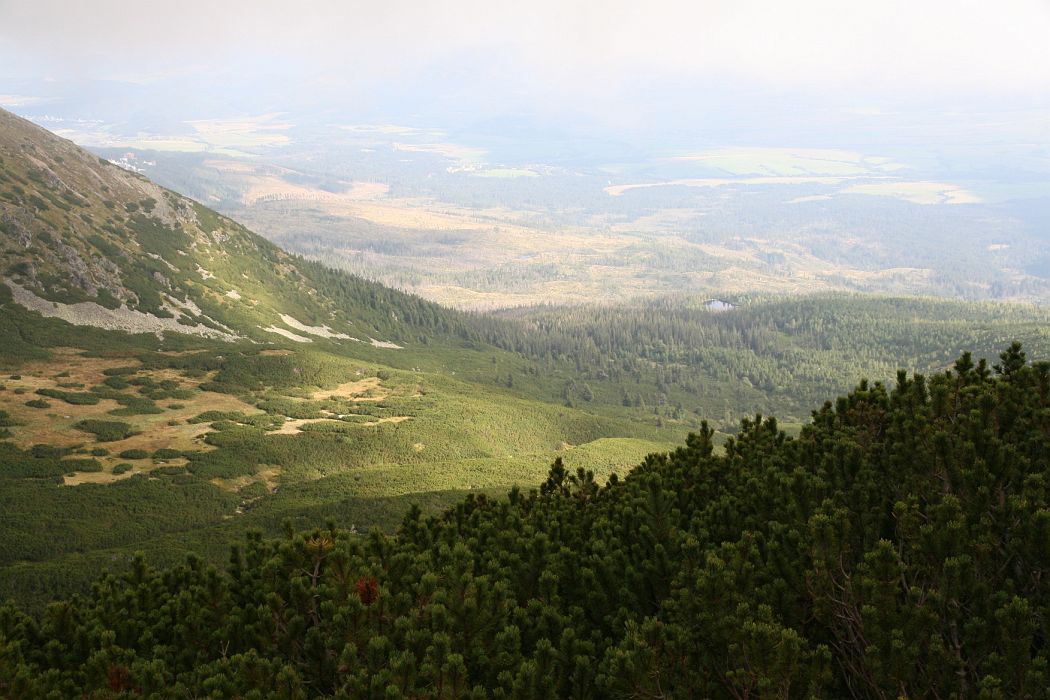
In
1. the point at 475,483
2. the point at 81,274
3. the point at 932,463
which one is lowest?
the point at 475,483

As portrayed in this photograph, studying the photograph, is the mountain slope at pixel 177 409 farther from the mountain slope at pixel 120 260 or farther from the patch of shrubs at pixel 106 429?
the mountain slope at pixel 120 260

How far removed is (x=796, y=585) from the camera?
13578 mm

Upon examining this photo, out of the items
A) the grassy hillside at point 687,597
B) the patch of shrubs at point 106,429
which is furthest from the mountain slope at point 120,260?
the grassy hillside at point 687,597

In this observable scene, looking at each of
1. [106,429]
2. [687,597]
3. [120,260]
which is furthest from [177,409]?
[687,597]

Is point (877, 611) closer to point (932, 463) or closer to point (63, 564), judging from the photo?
point (932, 463)

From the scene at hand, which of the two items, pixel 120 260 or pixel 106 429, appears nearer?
pixel 106 429

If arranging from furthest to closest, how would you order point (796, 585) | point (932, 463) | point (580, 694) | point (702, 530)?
point (702, 530), point (932, 463), point (796, 585), point (580, 694)

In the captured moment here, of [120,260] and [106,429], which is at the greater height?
[120,260]

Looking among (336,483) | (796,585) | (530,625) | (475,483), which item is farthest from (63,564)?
(796,585)

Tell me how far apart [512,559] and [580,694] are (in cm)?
519

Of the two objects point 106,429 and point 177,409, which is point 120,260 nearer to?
point 177,409

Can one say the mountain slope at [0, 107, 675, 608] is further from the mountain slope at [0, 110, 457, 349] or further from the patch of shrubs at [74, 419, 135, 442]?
the mountain slope at [0, 110, 457, 349]

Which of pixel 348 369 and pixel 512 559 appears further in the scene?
pixel 348 369

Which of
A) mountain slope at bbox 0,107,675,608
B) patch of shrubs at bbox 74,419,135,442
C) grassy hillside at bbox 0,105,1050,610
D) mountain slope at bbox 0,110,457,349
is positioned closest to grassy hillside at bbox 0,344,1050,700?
grassy hillside at bbox 0,105,1050,610
